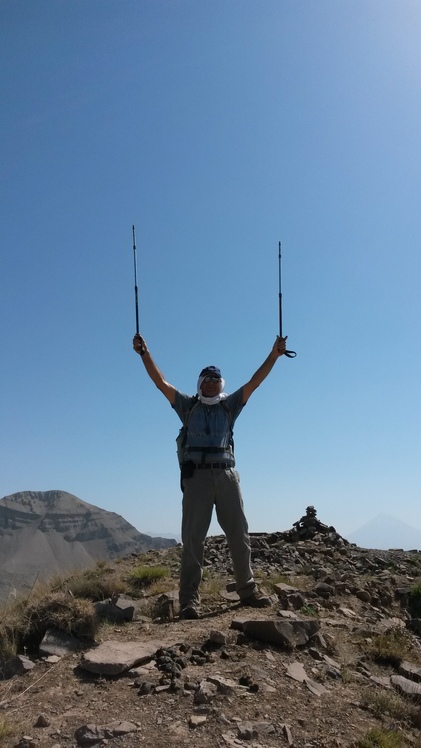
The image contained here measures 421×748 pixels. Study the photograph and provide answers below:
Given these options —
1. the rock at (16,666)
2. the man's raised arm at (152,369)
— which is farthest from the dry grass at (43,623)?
the man's raised arm at (152,369)

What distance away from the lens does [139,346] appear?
7.07 meters

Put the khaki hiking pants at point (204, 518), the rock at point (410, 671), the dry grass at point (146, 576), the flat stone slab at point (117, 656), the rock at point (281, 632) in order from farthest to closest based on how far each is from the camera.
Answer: the dry grass at point (146, 576)
the khaki hiking pants at point (204, 518)
the rock at point (410, 671)
the rock at point (281, 632)
the flat stone slab at point (117, 656)

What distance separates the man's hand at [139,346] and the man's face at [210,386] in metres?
0.83

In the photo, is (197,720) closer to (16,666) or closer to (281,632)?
(281,632)

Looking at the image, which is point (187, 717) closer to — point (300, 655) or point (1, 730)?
point (1, 730)

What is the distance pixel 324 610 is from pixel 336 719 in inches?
113

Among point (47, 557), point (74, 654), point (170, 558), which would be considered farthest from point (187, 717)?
point (47, 557)

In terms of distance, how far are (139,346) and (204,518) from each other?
7.28 ft

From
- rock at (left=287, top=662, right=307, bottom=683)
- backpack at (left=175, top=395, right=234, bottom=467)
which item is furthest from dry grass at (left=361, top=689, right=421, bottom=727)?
backpack at (left=175, top=395, right=234, bottom=467)

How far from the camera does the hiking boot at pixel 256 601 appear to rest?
6.97 m

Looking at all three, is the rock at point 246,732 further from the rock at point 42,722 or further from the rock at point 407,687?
the rock at point 407,687

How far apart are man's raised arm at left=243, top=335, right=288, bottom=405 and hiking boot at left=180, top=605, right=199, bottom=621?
8.22ft

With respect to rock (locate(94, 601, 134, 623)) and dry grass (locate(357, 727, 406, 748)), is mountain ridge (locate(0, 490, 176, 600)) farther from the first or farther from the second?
dry grass (locate(357, 727, 406, 748))

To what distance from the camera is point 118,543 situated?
82188mm
